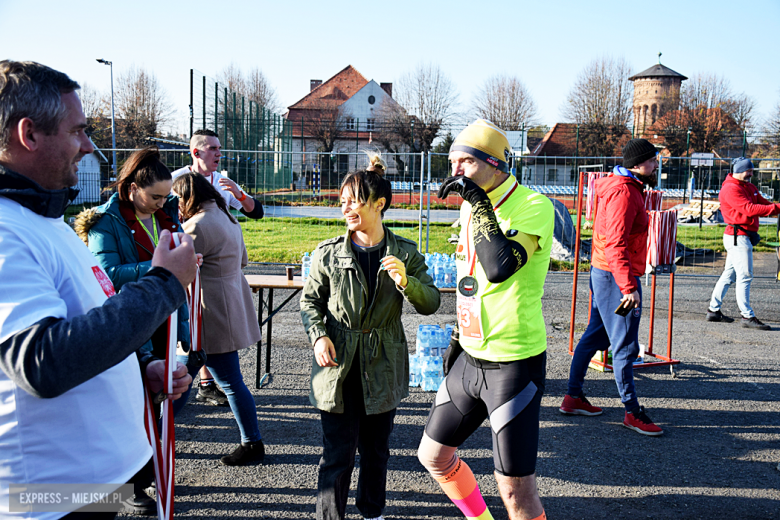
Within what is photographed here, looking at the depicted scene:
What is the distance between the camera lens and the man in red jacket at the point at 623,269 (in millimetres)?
4238

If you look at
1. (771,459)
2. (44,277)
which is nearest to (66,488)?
(44,277)

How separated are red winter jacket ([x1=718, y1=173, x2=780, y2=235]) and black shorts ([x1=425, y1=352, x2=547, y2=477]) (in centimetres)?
654

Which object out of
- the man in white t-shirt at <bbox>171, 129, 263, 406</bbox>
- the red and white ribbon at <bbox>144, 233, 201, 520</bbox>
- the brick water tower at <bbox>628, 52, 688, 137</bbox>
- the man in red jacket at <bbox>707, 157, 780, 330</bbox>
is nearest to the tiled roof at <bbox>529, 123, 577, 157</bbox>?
the brick water tower at <bbox>628, 52, 688, 137</bbox>

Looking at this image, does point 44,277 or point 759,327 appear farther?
point 759,327

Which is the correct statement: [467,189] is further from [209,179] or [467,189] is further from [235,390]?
[209,179]

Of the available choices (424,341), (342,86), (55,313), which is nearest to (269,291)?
(424,341)

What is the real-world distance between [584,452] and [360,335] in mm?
2283

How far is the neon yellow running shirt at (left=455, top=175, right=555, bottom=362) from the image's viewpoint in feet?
8.26

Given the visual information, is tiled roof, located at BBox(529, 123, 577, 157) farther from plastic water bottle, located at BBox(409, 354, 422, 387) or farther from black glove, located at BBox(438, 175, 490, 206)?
black glove, located at BBox(438, 175, 490, 206)

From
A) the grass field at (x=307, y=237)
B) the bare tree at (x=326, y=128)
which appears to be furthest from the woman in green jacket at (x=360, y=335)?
the bare tree at (x=326, y=128)

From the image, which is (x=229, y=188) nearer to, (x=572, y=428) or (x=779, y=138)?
(x=572, y=428)

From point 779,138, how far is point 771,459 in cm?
4065

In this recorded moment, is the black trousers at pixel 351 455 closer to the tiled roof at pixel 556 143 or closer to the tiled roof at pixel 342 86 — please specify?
the tiled roof at pixel 556 143

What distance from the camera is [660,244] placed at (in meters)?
5.53
